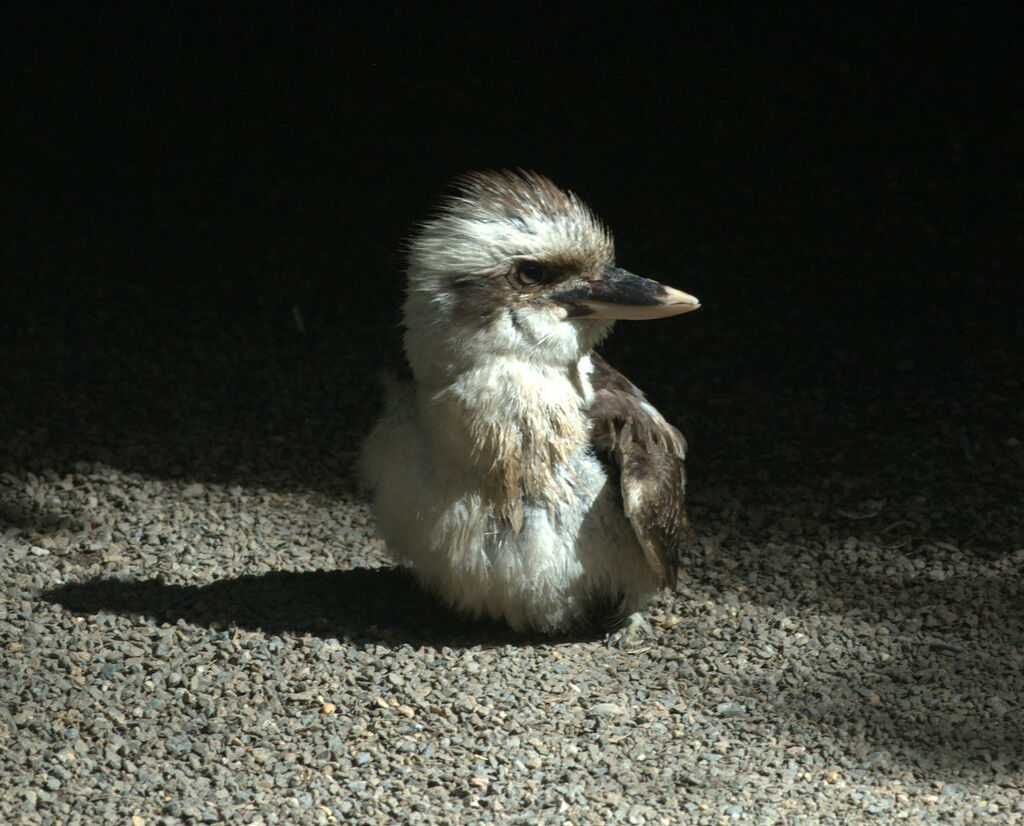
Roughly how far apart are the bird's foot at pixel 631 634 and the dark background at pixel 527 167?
97cm

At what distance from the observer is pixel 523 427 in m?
3.57

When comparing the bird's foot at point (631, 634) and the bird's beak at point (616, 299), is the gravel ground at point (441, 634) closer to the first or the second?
the bird's foot at point (631, 634)

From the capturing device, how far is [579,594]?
147 inches

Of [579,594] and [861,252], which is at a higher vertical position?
[861,252]

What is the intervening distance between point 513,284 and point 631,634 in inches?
48.6

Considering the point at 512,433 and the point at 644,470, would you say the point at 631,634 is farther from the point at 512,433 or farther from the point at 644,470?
the point at 512,433

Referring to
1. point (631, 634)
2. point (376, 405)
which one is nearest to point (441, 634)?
point (631, 634)

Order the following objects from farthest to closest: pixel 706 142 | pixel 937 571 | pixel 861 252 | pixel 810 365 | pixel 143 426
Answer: pixel 706 142 → pixel 861 252 → pixel 810 365 → pixel 143 426 → pixel 937 571

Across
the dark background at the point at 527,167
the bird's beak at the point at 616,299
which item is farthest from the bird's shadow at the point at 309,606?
the bird's beak at the point at 616,299

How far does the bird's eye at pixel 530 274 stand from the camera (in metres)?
3.52

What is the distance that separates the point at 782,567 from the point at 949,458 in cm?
103

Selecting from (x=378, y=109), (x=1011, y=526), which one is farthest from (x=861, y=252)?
(x=378, y=109)

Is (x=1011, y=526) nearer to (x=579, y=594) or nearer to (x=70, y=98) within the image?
(x=579, y=594)

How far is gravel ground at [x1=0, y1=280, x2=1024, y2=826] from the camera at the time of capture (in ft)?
10.2
